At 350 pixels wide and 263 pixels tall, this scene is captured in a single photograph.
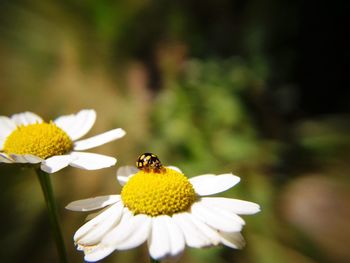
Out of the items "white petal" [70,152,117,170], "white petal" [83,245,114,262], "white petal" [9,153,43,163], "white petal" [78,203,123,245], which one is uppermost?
"white petal" [9,153,43,163]

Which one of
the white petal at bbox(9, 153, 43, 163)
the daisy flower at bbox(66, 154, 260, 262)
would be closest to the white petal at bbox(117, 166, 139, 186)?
the daisy flower at bbox(66, 154, 260, 262)

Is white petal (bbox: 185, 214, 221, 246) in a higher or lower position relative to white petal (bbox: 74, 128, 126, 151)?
lower

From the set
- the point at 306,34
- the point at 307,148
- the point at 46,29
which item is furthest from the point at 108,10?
the point at 307,148

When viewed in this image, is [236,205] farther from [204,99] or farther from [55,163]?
[204,99]

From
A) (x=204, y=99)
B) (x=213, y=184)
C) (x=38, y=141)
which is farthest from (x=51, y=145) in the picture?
(x=204, y=99)

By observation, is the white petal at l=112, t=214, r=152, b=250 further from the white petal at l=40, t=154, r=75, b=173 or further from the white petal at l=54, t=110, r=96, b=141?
the white petal at l=54, t=110, r=96, b=141

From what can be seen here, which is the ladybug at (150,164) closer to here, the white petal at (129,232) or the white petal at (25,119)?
the white petal at (129,232)

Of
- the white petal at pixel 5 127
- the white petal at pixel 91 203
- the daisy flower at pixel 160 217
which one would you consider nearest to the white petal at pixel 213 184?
the daisy flower at pixel 160 217
